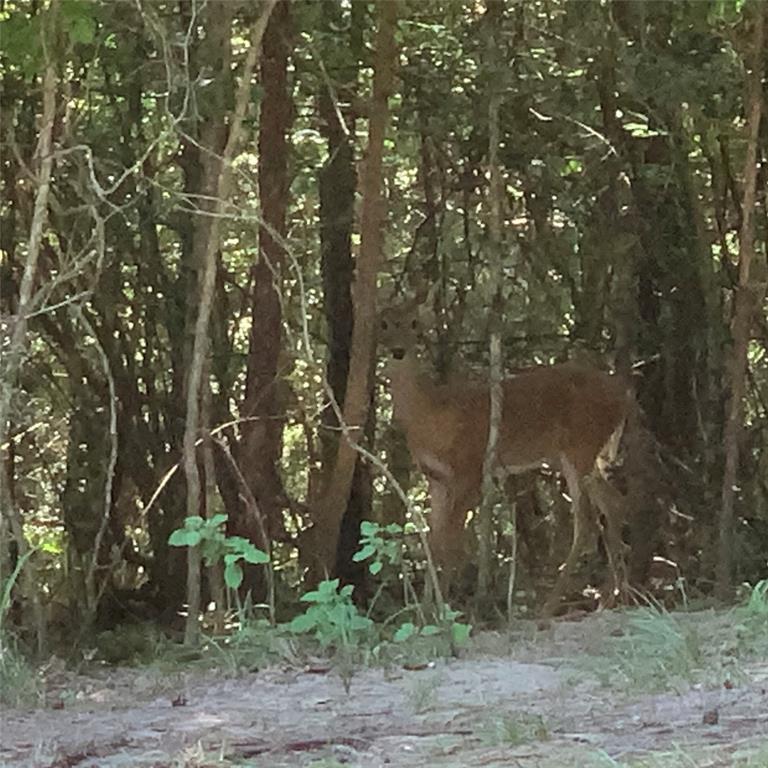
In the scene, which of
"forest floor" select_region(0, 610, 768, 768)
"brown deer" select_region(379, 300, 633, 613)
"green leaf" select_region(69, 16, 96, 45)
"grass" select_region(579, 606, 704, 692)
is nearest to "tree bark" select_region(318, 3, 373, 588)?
"brown deer" select_region(379, 300, 633, 613)

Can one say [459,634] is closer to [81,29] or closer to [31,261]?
[31,261]

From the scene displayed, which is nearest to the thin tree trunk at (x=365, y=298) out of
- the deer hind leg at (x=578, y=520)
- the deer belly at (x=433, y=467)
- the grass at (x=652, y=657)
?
the deer belly at (x=433, y=467)

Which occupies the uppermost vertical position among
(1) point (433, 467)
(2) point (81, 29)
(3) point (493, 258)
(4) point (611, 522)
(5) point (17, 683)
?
(2) point (81, 29)

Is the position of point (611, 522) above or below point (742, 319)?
below

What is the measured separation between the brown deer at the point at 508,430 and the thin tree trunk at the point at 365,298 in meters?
1.25

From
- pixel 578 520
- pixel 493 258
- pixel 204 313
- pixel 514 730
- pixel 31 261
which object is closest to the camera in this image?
pixel 514 730

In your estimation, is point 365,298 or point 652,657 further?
point 365,298

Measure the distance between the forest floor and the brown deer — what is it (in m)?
3.14

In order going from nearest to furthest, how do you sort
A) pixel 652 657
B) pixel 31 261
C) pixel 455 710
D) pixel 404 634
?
pixel 455 710 → pixel 652 657 → pixel 31 261 → pixel 404 634

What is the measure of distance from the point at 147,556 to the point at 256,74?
2.68 metres

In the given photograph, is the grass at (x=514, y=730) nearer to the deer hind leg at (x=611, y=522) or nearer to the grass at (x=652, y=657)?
the grass at (x=652, y=657)

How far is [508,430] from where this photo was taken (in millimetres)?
9406

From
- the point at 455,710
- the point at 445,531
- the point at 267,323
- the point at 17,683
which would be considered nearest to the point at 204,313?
the point at 267,323

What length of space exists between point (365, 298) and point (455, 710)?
3.31 m
